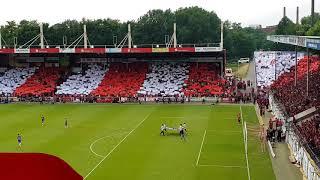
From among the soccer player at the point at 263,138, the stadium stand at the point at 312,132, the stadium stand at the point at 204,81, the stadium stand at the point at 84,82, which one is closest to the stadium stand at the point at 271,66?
the stadium stand at the point at 204,81

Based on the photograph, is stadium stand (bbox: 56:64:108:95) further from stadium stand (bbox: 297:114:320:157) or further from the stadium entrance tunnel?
the stadium entrance tunnel

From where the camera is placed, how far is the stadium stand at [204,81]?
56844 millimetres

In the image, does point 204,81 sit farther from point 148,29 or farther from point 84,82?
point 148,29

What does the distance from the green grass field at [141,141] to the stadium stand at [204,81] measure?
5.62m

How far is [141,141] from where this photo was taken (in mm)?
32875

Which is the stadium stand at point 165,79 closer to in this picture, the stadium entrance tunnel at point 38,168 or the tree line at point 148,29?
the tree line at point 148,29

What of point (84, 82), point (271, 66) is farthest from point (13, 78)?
point (271, 66)

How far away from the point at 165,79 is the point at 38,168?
5719 centimetres

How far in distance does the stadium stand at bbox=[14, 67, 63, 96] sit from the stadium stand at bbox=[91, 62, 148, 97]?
677 cm

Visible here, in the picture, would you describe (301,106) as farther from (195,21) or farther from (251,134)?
(195,21)

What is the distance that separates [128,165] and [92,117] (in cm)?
1859

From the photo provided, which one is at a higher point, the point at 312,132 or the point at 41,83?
the point at 41,83

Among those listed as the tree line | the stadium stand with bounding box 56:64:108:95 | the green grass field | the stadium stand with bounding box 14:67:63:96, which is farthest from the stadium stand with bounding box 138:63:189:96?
the tree line

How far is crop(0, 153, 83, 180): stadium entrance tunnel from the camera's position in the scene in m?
4.41
